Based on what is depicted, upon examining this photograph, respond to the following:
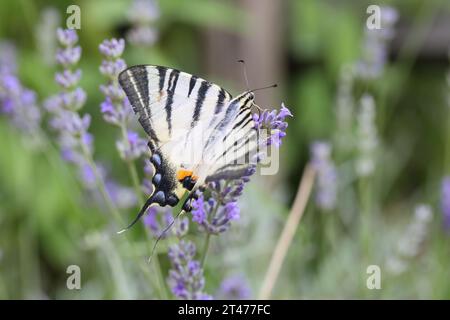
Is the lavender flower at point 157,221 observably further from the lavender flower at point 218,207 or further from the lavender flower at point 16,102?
the lavender flower at point 16,102

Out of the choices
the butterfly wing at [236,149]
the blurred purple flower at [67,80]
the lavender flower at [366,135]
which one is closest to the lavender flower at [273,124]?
the butterfly wing at [236,149]

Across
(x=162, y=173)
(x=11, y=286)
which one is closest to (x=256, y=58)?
(x=11, y=286)

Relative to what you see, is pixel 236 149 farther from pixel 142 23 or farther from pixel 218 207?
pixel 142 23

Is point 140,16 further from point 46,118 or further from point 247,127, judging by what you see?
point 46,118

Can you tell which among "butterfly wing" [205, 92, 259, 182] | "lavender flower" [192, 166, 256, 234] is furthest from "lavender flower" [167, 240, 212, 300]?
"butterfly wing" [205, 92, 259, 182]

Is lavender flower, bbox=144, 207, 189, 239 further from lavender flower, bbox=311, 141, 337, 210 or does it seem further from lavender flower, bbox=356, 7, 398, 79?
lavender flower, bbox=356, 7, 398, 79

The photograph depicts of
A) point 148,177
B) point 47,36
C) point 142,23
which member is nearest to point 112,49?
point 148,177
